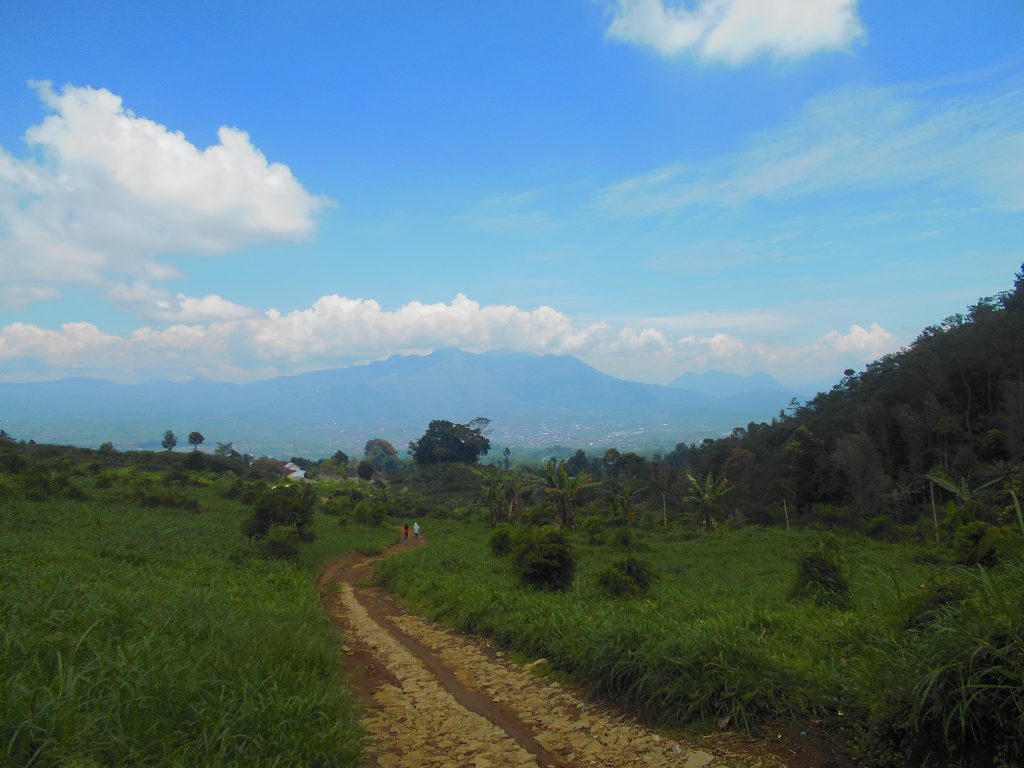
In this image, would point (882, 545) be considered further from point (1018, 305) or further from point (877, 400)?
point (1018, 305)

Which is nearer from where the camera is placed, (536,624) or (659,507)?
(536,624)

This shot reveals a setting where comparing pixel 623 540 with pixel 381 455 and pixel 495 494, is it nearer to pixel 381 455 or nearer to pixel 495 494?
pixel 495 494

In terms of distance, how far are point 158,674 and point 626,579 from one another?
9375mm

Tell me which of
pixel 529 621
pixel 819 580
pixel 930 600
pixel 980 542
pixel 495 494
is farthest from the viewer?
pixel 495 494

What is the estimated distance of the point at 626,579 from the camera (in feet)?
41.0

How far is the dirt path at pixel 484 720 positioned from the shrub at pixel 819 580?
6378mm

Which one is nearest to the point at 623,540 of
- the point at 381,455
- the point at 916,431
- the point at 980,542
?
the point at 980,542

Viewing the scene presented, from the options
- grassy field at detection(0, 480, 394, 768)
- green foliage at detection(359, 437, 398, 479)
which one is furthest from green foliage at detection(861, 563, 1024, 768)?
green foliage at detection(359, 437, 398, 479)

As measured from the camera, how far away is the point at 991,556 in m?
11.6

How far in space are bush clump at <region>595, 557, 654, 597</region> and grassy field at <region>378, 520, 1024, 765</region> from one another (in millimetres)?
271

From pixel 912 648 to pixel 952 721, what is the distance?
2.46 feet

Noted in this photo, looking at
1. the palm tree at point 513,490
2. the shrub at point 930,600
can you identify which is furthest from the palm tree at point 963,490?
the palm tree at point 513,490

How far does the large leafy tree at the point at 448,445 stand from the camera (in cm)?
7606

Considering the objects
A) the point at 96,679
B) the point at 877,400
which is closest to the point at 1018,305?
the point at 877,400
